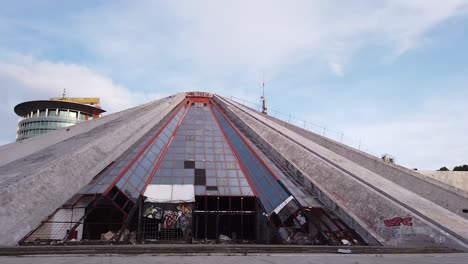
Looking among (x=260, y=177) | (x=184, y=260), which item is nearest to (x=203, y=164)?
(x=260, y=177)

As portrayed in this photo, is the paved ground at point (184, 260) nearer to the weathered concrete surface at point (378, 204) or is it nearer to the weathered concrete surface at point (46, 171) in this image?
the weathered concrete surface at point (378, 204)

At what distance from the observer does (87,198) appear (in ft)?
54.3

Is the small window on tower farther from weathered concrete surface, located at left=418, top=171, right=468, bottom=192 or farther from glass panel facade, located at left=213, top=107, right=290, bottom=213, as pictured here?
weathered concrete surface, located at left=418, top=171, right=468, bottom=192

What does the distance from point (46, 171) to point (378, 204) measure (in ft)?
47.7

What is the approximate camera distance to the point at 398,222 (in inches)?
568

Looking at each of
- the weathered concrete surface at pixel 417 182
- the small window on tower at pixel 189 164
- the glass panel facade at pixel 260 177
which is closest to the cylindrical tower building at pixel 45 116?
the glass panel facade at pixel 260 177

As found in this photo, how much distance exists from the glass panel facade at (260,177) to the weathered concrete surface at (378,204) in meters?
1.83

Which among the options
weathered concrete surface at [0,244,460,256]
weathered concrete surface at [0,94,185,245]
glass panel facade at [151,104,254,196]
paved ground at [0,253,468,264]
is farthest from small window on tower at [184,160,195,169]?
paved ground at [0,253,468,264]

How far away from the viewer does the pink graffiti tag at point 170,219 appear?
17453 mm

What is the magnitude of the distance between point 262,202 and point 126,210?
21.4ft

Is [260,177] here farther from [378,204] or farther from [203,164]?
[378,204]

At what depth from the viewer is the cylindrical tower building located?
269 ft

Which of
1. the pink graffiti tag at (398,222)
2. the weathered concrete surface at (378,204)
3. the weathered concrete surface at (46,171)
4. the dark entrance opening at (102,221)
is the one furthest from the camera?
the dark entrance opening at (102,221)

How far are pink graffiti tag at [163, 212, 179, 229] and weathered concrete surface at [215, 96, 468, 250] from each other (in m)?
7.15
